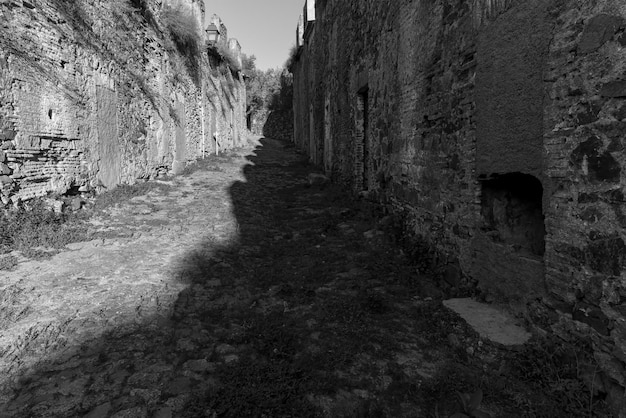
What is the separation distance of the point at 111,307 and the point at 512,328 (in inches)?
139

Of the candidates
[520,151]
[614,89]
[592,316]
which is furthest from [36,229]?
[614,89]

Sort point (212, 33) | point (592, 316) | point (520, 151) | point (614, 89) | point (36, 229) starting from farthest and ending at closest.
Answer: point (212, 33), point (36, 229), point (520, 151), point (592, 316), point (614, 89)

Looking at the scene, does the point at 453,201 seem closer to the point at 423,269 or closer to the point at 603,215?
the point at 423,269

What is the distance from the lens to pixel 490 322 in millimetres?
3107

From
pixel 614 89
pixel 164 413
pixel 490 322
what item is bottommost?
pixel 164 413

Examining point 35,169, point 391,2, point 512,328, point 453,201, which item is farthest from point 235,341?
point 391,2

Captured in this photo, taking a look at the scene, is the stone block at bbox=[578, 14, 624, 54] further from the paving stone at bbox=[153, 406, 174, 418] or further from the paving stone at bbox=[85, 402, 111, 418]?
the paving stone at bbox=[85, 402, 111, 418]

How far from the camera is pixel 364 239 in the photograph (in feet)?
19.3

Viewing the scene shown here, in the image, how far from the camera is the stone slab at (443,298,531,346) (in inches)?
113

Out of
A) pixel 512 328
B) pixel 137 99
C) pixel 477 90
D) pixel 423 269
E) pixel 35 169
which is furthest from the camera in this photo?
pixel 137 99

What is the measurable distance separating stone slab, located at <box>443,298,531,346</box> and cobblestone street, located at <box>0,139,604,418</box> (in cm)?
9

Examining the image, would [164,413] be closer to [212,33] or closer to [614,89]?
[614,89]

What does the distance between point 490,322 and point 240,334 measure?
6.80ft

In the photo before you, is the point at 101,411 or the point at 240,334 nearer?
the point at 101,411
